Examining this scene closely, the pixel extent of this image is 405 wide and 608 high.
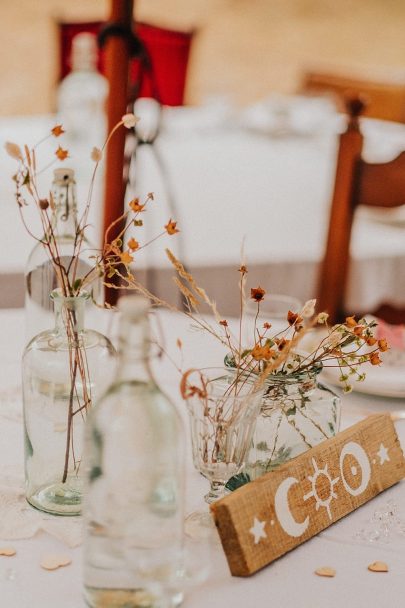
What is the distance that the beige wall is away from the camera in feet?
18.3

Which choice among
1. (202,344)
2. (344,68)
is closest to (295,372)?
(202,344)

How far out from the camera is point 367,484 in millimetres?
913

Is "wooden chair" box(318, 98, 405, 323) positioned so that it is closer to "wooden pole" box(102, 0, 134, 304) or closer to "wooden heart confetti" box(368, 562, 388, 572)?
"wooden pole" box(102, 0, 134, 304)

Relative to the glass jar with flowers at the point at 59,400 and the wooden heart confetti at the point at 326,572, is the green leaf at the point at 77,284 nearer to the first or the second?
the glass jar with flowers at the point at 59,400

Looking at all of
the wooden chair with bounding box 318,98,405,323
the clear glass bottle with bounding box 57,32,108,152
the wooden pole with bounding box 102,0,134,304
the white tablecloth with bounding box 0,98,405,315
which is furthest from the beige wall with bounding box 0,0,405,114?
the wooden pole with bounding box 102,0,134,304

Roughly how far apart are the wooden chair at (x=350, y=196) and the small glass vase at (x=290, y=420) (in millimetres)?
907

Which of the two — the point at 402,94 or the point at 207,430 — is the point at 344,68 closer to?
the point at 402,94

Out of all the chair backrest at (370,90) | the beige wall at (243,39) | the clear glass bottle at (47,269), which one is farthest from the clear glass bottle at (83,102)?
the beige wall at (243,39)

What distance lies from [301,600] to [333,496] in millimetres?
138

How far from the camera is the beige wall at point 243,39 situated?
558cm

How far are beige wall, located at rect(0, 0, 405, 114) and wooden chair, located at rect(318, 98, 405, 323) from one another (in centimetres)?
374

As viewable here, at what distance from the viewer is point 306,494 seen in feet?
2.71

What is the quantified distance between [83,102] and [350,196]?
0.98 metres

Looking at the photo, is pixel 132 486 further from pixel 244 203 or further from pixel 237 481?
pixel 244 203
